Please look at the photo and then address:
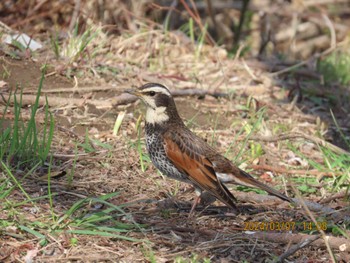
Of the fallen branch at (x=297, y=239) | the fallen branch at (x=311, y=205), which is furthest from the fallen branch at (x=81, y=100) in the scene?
the fallen branch at (x=297, y=239)

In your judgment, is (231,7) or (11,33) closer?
(11,33)

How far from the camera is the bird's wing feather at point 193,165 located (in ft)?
18.7

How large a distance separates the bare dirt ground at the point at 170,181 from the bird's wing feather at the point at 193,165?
11.5 inches

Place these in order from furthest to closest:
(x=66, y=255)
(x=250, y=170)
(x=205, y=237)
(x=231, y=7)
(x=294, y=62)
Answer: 1. (x=231, y=7)
2. (x=294, y=62)
3. (x=250, y=170)
4. (x=205, y=237)
5. (x=66, y=255)

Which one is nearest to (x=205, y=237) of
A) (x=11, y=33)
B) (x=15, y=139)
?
(x=15, y=139)

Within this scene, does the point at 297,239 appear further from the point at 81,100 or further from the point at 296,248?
the point at 81,100

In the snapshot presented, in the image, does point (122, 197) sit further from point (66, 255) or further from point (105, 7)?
point (105, 7)

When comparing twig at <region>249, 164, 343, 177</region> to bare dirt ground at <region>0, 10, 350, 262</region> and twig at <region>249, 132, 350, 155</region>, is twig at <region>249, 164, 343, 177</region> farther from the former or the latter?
twig at <region>249, 132, 350, 155</region>

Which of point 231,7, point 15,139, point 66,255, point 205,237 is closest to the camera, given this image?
point 66,255

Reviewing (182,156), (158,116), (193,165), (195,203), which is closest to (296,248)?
(195,203)

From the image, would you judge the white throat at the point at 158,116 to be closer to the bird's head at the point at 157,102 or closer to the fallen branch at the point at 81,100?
the bird's head at the point at 157,102

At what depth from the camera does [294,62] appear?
10578mm

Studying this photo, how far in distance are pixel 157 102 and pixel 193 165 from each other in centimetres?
71

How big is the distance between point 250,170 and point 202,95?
5.73 feet
